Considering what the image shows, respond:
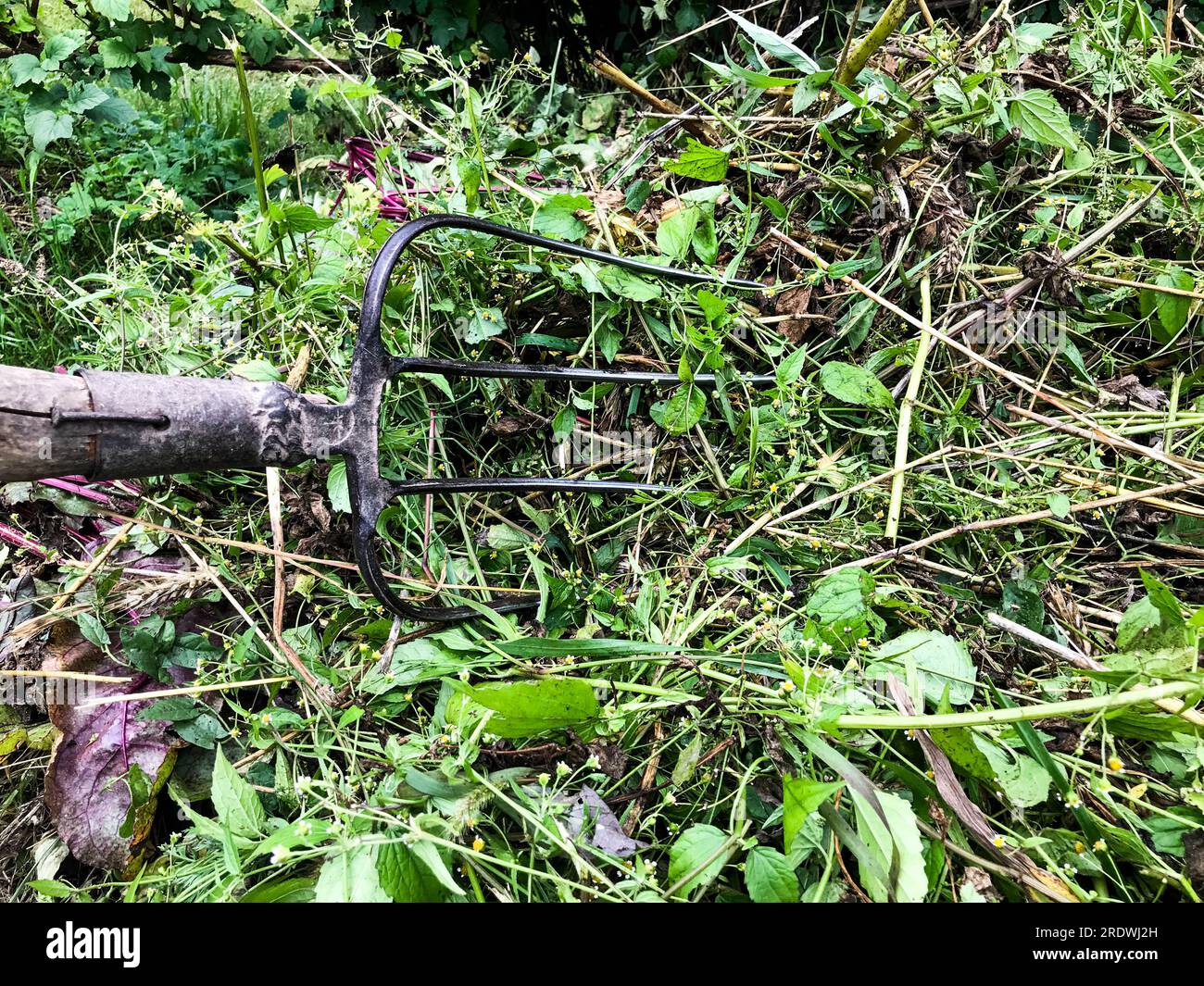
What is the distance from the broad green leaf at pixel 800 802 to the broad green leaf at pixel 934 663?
0.31m

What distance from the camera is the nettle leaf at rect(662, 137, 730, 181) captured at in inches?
60.7

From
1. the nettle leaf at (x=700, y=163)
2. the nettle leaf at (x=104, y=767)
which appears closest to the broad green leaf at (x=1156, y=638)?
the nettle leaf at (x=700, y=163)

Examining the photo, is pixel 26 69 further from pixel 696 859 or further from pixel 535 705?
pixel 696 859

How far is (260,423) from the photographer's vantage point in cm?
111

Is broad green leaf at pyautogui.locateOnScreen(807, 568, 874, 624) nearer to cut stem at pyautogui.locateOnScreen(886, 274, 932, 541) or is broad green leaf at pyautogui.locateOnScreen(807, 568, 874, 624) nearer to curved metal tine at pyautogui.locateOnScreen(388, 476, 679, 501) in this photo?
cut stem at pyautogui.locateOnScreen(886, 274, 932, 541)

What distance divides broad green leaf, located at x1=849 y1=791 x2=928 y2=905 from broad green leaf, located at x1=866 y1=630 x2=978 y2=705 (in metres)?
0.27

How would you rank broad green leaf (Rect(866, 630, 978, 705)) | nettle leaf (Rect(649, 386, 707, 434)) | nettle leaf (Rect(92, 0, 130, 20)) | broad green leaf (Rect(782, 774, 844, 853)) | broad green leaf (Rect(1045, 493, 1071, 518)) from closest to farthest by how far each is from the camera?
1. broad green leaf (Rect(782, 774, 844, 853))
2. broad green leaf (Rect(866, 630, 978, 705))
3. broad green leaf (Rect(1045, 493, 1071, 518))
4. nettle leaf (Rect(649, 386, 707, 434))
5. nettle leaf (Rect(92, 0, 130, 20))

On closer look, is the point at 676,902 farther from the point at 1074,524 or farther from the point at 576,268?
the point at 576,268

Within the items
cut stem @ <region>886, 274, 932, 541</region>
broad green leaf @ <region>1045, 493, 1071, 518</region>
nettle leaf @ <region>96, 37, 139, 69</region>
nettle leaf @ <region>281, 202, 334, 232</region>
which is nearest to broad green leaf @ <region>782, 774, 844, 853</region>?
cut stem @ <region>886, 274, 932, 541</region>

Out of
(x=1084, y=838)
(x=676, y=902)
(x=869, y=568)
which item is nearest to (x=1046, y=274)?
(x=869, y=568)

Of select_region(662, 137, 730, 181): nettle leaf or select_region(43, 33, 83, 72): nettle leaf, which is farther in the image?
select_region(43, 33, 83, 72): nettle leaf

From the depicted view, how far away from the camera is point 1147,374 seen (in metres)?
1.62

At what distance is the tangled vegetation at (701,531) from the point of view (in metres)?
1.03

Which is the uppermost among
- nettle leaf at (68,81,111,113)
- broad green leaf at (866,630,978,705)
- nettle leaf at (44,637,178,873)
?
nettle leaf at (68,81,111,113)
